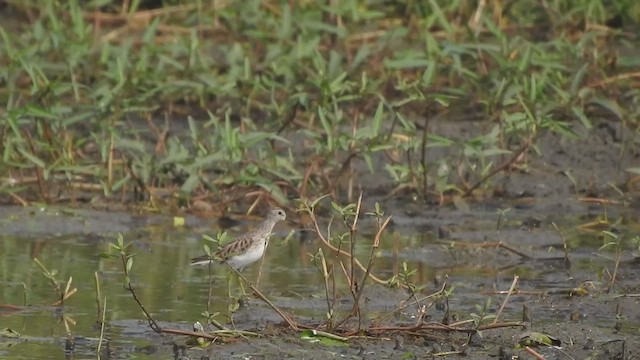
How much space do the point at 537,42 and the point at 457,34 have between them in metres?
0.64

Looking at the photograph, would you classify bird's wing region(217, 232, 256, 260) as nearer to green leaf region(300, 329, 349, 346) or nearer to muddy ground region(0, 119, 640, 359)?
muddy ground region(0, 119, 640, 359)

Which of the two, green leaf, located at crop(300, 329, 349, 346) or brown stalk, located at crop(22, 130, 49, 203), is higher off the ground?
green leaf, located at crop(300, 329, 349, 346)

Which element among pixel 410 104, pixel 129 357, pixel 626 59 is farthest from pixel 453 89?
pixel 129 357

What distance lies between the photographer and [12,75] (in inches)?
419

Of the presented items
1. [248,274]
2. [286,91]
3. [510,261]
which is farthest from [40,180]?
[510,261]

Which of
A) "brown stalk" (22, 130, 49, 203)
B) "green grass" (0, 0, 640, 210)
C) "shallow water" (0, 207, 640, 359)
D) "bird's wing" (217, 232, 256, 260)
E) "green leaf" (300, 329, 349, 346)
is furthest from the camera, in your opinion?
"green grass" (0, 0, 640, 210)

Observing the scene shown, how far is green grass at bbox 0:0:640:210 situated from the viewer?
9.48 meters

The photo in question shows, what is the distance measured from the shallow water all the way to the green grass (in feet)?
1.17

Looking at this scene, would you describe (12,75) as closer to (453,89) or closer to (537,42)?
(453,89)

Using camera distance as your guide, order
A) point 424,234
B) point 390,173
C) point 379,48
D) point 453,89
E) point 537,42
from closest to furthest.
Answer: point 424,234
point 390,173
point 453,89
point 379,48
point 537,42

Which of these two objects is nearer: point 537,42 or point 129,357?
point 129,357

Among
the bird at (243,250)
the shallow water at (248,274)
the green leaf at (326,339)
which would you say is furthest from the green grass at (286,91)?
the green leaf at (326,339)

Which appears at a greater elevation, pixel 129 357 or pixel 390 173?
pixel 129 357

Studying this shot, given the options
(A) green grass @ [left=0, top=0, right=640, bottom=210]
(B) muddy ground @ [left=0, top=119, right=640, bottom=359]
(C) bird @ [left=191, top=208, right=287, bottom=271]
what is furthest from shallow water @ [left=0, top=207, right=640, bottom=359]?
(A) green grass @ [left=0, top=0, right=640, bottom=210]
